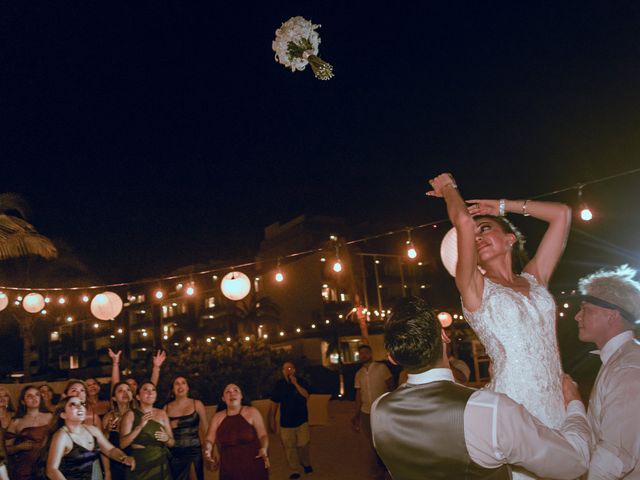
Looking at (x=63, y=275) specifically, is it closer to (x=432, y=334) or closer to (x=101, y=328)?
(x=432, y=334)

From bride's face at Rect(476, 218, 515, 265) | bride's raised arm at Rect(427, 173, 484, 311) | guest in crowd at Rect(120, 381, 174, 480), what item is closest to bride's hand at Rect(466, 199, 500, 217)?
bride's face at Rect(476, 218, 515, 265)

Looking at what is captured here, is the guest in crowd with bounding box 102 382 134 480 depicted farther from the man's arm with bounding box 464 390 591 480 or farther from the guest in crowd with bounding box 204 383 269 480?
the man's arm with bounding box 464 390 591 480

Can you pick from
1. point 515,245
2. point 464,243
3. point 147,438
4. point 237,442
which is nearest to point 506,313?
point 464,243

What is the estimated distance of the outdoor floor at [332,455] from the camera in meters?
9.38

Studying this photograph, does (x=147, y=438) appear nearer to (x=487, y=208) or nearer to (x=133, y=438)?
(x=133, y=438)

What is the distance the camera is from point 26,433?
261 inches

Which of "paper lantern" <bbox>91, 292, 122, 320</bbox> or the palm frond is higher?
the palm frond

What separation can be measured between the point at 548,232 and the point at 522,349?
3.05 ft

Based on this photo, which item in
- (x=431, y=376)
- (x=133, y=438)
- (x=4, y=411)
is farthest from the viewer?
(x=4, y=411)

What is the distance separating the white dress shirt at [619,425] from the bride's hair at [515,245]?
0.75 m

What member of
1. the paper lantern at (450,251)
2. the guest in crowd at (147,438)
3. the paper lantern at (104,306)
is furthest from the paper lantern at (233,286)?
the paper lantern at (450,251)

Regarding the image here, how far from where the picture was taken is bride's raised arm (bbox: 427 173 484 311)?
7.86 ft

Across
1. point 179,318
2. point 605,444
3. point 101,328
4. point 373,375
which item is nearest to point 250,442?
point 373,375

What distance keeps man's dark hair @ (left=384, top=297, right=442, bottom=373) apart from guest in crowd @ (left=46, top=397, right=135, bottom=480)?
4.74 m
